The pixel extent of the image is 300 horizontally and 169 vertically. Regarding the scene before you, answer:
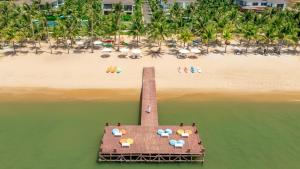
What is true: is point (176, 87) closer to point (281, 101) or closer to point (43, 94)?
point (281, 101)

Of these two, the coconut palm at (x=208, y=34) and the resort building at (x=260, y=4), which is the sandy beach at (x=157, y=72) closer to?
the coconut palm at (x=208, y=34)

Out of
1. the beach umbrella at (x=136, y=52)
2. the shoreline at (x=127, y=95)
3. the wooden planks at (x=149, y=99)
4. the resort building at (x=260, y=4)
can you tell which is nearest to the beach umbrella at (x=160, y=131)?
the wooden planks at (x=149, y=99)

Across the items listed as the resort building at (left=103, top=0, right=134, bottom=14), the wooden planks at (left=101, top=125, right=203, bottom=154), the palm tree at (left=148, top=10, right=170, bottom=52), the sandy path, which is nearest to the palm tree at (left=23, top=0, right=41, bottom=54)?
the sandy path

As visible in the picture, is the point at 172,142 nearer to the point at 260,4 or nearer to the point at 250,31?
the point at 250,31

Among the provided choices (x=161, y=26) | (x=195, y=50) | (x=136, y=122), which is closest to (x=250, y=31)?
(x=195, y=50)

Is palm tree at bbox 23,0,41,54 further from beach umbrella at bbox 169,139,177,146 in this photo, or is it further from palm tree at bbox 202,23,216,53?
beach umbrella at bbox 169,139,177,146
